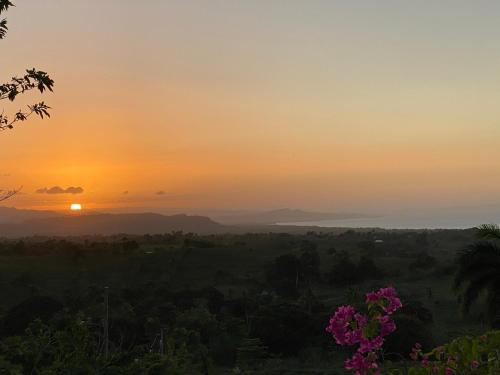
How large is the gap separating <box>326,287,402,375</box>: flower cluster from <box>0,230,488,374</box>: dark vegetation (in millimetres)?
475

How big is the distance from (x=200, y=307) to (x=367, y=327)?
32.7m

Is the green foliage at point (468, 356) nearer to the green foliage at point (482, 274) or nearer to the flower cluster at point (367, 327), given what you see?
the flower cluster at point (367, 327)

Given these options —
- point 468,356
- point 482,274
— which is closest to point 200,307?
point 482,274

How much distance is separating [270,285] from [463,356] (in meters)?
49.0

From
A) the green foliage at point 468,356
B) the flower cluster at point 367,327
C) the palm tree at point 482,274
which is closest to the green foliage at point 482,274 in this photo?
the palm tree at point 482,274

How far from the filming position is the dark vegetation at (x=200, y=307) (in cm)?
805

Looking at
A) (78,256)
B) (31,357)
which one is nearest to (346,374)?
(31,357)

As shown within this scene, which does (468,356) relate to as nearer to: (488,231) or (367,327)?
(367,327)

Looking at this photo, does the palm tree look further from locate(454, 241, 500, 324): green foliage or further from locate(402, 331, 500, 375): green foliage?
locate(402, 331, 500, 375): green foliage

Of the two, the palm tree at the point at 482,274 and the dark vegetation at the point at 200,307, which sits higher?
the palm tree at the point at 482,274

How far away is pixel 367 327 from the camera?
400 cm

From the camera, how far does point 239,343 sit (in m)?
26.0

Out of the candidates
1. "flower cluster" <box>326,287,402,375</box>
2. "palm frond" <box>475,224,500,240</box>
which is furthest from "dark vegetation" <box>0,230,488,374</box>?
"palm frond" <box>475,224,500,240</box>

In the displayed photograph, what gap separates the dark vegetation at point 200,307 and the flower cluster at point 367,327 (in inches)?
18.7
